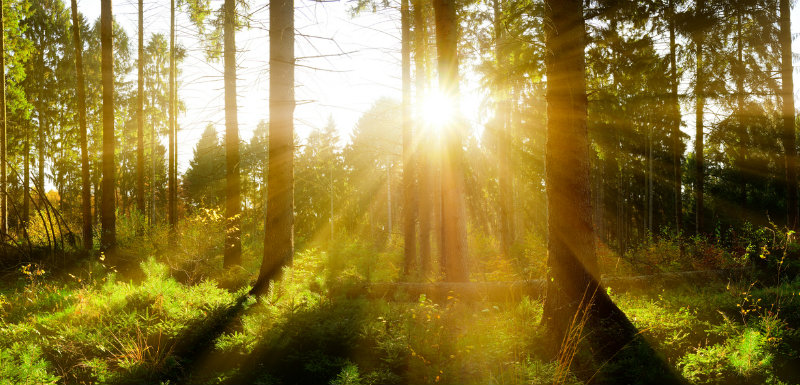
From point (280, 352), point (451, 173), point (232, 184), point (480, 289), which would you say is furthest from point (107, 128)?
point (480, 289)

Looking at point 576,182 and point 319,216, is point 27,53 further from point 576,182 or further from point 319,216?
point 319,216

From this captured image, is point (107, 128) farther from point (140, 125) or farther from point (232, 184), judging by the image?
point (232, 184)

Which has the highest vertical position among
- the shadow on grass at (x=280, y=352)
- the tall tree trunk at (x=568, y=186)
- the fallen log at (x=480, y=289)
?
the tall tree trunk at (x=568, y=186)

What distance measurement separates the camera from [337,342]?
4.61 metres

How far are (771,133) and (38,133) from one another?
36.5m

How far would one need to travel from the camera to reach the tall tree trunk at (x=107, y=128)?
11266 mm

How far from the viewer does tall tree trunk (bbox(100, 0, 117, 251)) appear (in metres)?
11.3

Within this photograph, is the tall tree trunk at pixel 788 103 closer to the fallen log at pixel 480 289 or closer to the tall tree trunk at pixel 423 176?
the fallen log at pixel 480 289

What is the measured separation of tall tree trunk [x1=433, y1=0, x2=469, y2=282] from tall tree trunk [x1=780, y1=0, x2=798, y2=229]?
13.2m

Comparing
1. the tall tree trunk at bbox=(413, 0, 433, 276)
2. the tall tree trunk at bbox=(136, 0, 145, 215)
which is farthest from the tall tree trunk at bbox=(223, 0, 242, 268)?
the tall tree trunk at bbox=(136, 0, 145, 215)

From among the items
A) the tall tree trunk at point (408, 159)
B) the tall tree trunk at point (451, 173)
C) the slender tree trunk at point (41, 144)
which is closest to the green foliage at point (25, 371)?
the tall tree trunk at point (451, 173)

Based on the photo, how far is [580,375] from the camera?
4.05m

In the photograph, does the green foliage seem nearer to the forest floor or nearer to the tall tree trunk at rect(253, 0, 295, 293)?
the forest floor

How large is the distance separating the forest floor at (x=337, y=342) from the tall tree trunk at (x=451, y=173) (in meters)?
1.88
